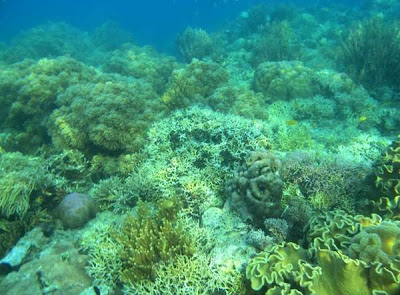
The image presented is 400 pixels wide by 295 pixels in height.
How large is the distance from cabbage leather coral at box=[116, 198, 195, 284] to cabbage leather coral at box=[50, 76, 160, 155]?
116 inches

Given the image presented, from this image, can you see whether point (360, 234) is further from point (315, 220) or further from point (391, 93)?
point (391, 93)

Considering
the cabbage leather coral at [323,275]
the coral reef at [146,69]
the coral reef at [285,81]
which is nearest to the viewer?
the cabbage leather coral at [323,275]

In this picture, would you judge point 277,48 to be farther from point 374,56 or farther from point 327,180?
point 327,180

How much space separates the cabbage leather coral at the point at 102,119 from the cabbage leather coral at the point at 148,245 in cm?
294

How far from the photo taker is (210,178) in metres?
5.73

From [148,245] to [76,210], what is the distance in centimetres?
221

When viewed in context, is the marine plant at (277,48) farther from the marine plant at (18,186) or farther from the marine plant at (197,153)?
the marine plant at (18,186)

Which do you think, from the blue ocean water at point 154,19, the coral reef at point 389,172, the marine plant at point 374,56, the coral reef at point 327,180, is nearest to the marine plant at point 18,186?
the coral reef at point 327,180

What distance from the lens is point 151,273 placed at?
396 centimetres

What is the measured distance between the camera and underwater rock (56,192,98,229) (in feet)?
18.1

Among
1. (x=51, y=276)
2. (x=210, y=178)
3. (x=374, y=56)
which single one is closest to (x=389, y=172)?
(x=210, y=178)

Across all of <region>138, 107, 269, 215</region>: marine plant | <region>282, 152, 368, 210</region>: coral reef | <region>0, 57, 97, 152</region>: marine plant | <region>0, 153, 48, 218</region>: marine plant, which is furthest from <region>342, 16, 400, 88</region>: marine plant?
<region>0, 153, 48, 218</region>: marine plant

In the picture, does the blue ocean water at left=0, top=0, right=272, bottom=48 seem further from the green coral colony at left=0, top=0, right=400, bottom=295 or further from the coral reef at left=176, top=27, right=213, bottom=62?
the green coral colony at left=0, top=0, right=400, bottom=295

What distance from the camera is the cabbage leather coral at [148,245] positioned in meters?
3.93
